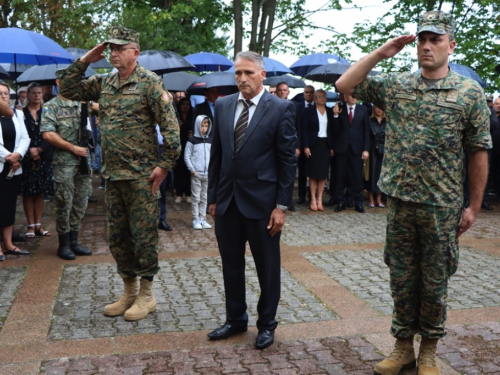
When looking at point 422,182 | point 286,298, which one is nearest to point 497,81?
point 286,298

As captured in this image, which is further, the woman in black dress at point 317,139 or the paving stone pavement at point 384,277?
the woman in black dress at point 317,139

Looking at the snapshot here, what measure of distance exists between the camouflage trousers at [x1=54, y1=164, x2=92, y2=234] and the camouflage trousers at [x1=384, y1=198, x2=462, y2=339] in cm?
450

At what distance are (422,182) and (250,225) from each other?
135cm

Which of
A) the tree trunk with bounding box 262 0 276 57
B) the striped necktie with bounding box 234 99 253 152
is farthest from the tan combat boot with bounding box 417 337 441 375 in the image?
the tree trunk with bounding box 262 0 276 57

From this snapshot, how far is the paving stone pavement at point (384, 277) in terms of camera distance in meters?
6.00

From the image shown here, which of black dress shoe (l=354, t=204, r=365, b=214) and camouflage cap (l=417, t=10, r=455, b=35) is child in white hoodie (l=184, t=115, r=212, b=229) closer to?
black dress shoe (l=354, t=204, r=365, b=214)

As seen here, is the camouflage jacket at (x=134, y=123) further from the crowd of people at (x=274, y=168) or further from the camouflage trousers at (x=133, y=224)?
the camouflage trousers at (x=133, y=224)

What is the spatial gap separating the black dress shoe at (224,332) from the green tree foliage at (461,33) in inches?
622

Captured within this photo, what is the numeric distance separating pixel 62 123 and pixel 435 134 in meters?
4.92

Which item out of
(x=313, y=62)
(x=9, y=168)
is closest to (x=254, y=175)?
(x=9, y=168)

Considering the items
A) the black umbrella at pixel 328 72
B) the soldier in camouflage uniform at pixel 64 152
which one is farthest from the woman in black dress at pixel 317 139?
the soldier in camouflage uniform at pixel 64 152

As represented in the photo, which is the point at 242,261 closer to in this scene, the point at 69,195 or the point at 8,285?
the point at 8,285

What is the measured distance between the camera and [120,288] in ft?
20.8

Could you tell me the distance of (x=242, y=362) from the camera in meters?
4.48
